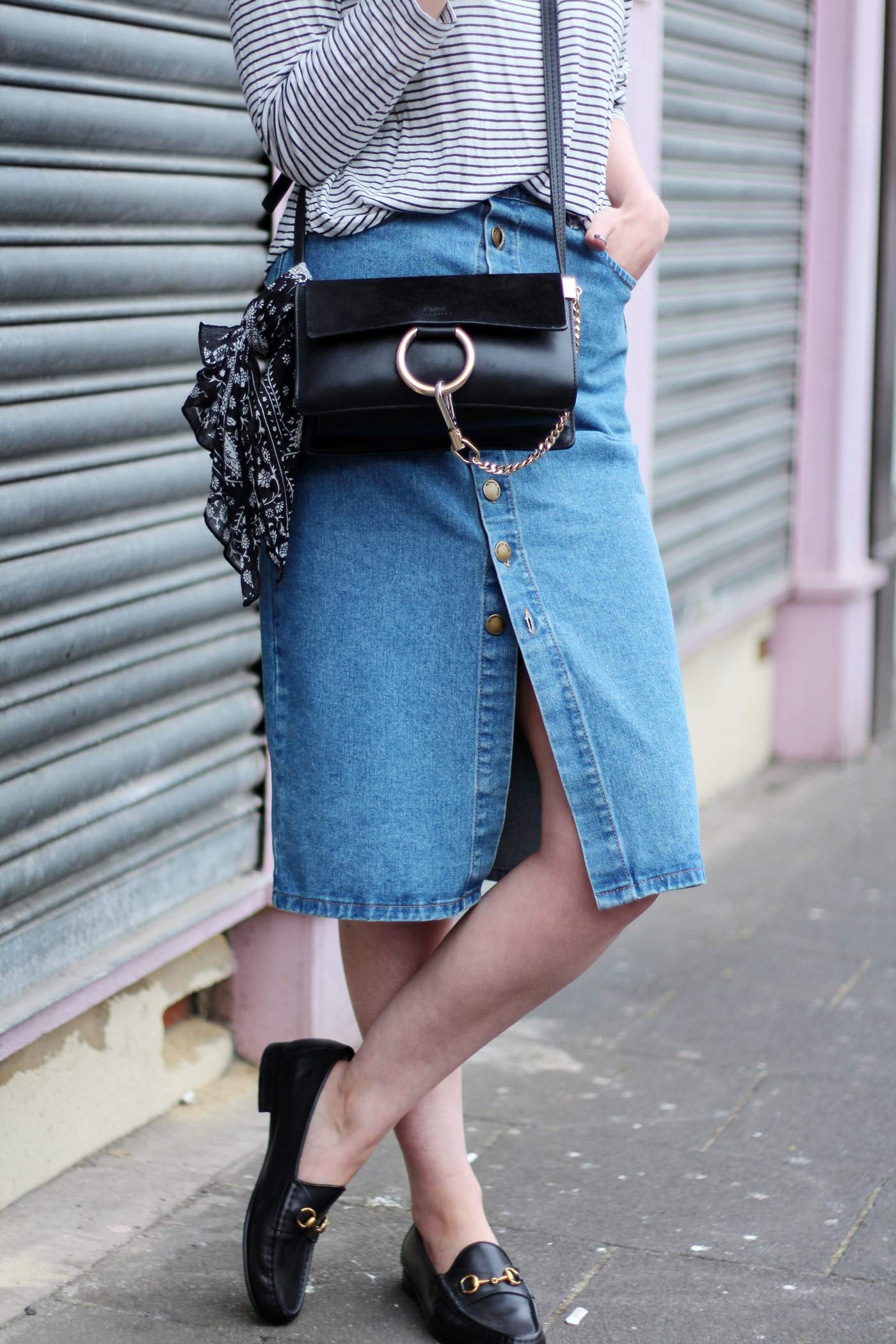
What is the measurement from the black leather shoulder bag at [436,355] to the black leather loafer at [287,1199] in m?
0.82

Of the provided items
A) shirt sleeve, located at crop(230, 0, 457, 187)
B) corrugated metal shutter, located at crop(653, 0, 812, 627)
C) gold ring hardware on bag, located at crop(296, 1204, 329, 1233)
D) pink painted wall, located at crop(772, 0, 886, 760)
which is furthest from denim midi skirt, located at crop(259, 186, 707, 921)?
pink painted wall, located at crop(772, 0, 886, 760)

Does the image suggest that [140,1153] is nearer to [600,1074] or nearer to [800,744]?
[600,1074]

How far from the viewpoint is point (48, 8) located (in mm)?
2354

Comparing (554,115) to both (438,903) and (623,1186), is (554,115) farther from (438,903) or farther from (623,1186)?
(623,1186)

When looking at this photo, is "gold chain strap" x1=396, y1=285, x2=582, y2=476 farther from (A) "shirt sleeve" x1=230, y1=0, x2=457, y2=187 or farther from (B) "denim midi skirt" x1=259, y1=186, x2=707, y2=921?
(A) "shirt sleeve" x1=230, y1=0, x2=457, y2=187

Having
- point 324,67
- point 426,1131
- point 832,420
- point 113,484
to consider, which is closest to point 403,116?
point 324,67

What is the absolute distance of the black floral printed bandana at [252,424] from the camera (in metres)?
1.90

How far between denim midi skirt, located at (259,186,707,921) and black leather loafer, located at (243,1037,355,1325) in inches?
9.6

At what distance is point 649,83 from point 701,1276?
9.15ft

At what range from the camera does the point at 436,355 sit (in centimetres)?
181

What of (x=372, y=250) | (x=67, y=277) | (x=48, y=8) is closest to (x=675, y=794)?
(x=372, y=250)

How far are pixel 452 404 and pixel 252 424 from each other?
10.1 inches

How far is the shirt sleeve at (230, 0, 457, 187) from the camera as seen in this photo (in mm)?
1771

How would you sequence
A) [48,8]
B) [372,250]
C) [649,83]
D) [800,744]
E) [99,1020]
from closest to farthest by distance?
[372,250]
[48,8]
[99,1020]
[649,83]
[800,744]
